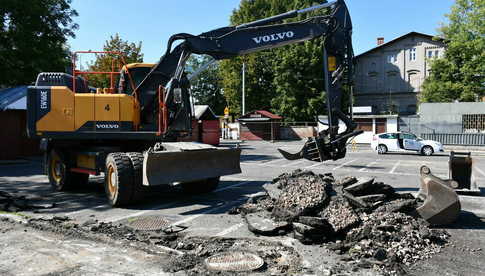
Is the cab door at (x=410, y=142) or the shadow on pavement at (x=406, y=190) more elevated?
the cab door at (x=410, y=142)

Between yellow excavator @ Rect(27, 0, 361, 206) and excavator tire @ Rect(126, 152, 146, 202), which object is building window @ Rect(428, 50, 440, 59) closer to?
yellow excavator @ Rect(27, 0, 361, 206)

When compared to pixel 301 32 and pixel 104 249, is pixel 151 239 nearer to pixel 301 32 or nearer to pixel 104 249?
pixel 104 249

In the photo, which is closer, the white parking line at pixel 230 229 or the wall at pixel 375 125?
the white parking line at pixel 230 229

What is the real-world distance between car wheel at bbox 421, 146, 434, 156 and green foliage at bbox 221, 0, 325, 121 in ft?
62.7

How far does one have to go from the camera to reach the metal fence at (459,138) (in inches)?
1182

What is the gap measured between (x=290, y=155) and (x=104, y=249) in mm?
5444

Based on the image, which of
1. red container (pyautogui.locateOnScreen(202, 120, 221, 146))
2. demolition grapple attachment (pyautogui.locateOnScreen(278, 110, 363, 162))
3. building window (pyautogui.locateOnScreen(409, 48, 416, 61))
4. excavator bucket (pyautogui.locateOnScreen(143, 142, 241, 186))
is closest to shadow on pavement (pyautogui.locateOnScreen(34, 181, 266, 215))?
excavator bucket (pyautogui.locateOnScreen(143, 142, 241, 186))

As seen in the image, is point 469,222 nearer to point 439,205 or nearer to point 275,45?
point 439,205

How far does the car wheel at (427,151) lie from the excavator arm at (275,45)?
55.2 ft

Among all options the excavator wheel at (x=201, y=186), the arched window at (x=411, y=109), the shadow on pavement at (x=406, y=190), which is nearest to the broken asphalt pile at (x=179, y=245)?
the excavator wheel at (x=201, y=186)

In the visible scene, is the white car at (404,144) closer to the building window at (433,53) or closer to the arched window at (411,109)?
the arched window at (411,109)

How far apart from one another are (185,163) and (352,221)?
166 inches

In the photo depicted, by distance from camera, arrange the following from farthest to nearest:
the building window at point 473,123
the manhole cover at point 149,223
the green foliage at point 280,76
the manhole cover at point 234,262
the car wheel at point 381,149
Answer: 1. the green foliage at point 280,76
2. the building window at point 473,123
3. the car wheel at point 381,149
4. the manhole cover at point 149,223
5. the manhole cover at point 234,262

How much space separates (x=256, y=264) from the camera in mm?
5113
